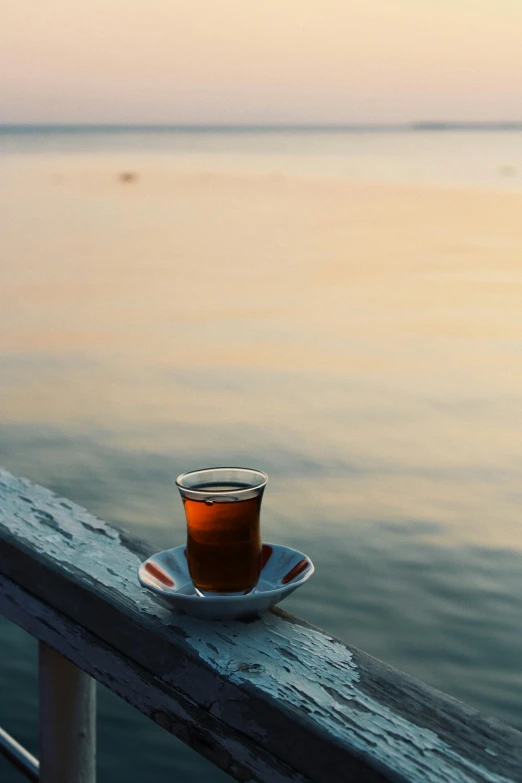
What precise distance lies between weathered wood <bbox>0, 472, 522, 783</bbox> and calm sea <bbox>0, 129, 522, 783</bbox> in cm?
203

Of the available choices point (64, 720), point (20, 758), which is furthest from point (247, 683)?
point (20, 758)

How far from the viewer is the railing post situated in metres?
1.08

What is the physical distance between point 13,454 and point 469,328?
518 centimetres

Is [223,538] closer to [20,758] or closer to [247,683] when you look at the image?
[247,683]

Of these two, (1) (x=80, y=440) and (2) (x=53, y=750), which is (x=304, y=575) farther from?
(1) (x=80, y=440)

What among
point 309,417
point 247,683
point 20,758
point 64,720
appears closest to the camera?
point 247,683

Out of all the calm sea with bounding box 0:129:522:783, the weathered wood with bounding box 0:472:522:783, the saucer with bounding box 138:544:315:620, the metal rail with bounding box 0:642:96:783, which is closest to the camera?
the weathered wood with bounding box 0:472:522:783

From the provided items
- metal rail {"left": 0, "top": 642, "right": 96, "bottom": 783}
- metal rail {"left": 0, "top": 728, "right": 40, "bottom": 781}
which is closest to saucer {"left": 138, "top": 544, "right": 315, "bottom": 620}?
metal rail {"left": 0, "top": 642, "right": 96, "bottom": 783}

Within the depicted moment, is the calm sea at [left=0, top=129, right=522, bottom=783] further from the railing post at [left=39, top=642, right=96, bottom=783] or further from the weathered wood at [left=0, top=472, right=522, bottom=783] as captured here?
the weathered wood at [left=0, top=472, right=522, bottom=783]

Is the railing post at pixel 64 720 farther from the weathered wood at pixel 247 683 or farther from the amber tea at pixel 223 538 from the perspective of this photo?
the amber tea at pixel 223 538

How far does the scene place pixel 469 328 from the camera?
921 centimetres

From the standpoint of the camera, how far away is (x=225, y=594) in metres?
0.99

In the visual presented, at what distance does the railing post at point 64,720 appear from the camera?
3.56ft

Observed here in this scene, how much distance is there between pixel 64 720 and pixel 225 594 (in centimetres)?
27
